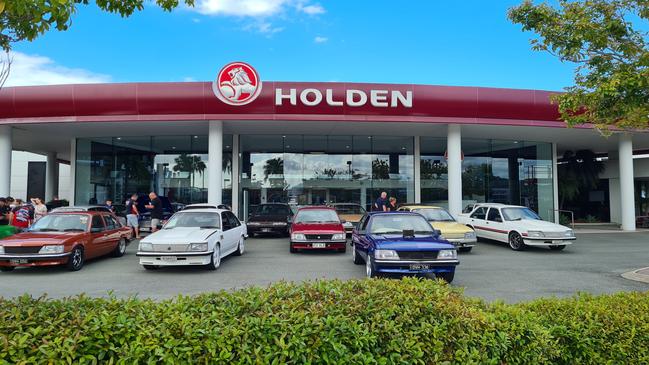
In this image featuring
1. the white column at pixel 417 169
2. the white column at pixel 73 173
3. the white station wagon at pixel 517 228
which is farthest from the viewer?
the white column at pixel 417 169

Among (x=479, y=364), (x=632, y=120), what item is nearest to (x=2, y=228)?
(x=479, y=364)

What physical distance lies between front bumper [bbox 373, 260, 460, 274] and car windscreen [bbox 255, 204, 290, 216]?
415 inches

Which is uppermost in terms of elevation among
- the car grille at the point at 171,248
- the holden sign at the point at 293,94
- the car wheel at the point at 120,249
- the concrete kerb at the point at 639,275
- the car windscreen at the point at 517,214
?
the holden sign at the point at 293,94

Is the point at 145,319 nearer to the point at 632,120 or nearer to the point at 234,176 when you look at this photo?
the point at 632,120

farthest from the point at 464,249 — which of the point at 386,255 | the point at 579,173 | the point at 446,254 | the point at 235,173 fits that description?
the point at 579,173

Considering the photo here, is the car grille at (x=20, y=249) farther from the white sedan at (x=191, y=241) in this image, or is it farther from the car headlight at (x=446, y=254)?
the car headlight at (x=446, y=254)

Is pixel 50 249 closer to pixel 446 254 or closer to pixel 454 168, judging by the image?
pixel 446 254

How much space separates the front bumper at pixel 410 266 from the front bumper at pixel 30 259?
7665mm

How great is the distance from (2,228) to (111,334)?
45.1 feet

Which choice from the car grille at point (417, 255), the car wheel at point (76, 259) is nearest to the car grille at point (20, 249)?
the car wheel at point (76, 259)

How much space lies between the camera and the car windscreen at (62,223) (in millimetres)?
10508

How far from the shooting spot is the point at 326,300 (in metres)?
3.24

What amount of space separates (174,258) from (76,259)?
2.82 m

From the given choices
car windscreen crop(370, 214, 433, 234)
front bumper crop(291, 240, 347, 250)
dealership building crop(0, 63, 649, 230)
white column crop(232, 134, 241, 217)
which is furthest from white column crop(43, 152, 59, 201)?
car windscreen crop(370, 214, 433, 234)
